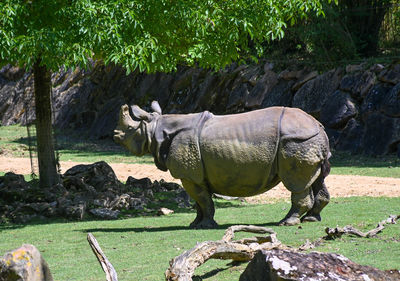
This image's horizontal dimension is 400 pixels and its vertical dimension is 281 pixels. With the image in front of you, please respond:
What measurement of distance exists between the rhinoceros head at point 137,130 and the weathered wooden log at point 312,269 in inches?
250

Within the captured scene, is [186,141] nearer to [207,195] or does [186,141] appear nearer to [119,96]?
[207,195]

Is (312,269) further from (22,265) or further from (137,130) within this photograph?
(137,130)

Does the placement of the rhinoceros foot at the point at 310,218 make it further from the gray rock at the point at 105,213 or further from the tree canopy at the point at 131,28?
the gray rock at the point at 105,213

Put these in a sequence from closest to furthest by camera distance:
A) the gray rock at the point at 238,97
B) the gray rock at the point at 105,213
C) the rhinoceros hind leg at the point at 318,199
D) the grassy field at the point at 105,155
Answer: the rhinoceros hind leg at the point at 318,199 → the gray rock at the point at 105,213 → the grassy field at the point at 105,155 → the gray rock at the point at 238,97

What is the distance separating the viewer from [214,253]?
734cm

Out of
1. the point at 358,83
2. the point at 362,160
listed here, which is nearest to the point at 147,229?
the point at 362,160

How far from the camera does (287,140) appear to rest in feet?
36.2

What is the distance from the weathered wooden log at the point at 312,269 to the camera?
214 inches

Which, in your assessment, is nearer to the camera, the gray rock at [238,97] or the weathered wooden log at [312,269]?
the weathered wooden log at [312,269]

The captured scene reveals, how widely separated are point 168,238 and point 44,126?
6.50 metres

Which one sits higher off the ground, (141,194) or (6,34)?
(6,34)

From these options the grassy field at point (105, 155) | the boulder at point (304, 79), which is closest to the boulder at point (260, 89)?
the boulder at point (304, 79)

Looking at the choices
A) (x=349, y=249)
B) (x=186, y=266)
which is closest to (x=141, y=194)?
(x=349, y=249)

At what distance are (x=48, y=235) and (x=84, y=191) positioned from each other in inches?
164
